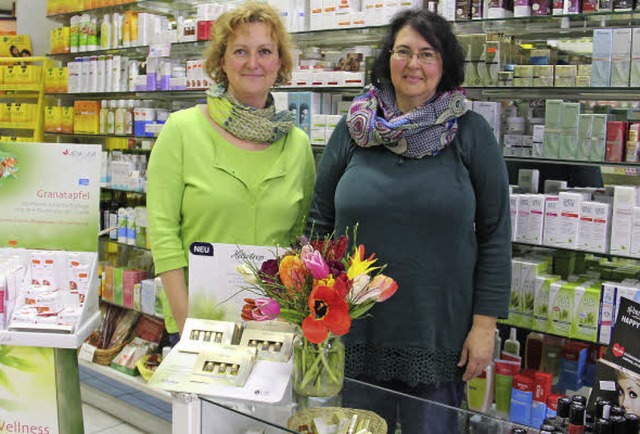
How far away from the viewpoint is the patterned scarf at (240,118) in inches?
100

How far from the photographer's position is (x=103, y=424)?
15.3 feet

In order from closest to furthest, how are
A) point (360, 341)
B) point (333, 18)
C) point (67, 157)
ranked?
1. point (360, 341)
2. point (67, 157)
3. point (333, 18)

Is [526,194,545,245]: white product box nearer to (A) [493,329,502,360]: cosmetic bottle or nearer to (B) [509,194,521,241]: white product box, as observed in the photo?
(B) [509,194,521,241]: white product box

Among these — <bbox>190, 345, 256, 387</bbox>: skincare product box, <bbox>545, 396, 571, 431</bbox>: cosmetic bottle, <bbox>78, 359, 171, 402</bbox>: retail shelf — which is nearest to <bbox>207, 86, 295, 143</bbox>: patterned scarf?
<bbox>190, 345, 256, 387</bbox>: skincare product box

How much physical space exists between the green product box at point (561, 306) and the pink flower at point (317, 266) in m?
1.88

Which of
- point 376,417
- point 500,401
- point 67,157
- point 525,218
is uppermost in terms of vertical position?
point 67,157

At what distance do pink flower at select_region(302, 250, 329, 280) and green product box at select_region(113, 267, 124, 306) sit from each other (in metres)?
4.02

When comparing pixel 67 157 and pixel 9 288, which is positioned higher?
pixel 67 157

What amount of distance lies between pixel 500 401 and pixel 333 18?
86.9 inches

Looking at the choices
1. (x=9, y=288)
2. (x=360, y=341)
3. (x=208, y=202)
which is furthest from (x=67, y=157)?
(x=360, y=341)

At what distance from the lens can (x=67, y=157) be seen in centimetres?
294

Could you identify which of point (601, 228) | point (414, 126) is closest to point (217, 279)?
point (414, 126)

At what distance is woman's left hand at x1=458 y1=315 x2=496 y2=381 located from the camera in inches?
92.0

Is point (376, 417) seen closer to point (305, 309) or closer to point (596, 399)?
point (305, 309)
